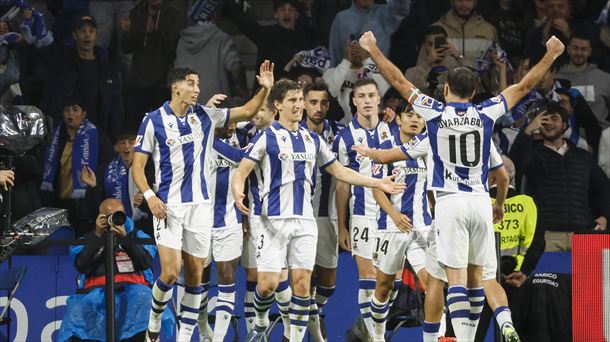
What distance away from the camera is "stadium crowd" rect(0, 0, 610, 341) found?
533 inches

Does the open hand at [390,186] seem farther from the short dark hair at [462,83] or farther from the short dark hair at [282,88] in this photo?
the short dark hair at [282,88]

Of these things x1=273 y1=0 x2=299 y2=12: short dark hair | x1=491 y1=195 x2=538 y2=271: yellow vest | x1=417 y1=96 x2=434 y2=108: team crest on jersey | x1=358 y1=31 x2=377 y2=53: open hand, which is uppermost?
x1=273 y1=0 x2=299 y2=12: short dark hair

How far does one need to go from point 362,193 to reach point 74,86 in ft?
13.0

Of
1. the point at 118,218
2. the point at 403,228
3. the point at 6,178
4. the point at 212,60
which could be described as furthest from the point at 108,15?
the point at 403,228

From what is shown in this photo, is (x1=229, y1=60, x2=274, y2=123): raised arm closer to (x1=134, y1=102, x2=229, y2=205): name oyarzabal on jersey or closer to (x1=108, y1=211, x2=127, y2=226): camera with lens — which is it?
(x1=134, y1=102, x2=229, y2=205): name oyarzabal on jersey

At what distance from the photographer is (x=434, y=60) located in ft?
50.0

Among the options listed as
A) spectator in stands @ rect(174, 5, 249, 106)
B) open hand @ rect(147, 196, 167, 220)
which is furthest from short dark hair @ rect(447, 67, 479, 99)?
spectator in stands @ rect(174, 5, 249, 106)

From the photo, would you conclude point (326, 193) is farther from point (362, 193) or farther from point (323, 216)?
point (362, 193)

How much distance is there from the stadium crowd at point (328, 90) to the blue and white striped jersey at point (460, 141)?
2.10 metres

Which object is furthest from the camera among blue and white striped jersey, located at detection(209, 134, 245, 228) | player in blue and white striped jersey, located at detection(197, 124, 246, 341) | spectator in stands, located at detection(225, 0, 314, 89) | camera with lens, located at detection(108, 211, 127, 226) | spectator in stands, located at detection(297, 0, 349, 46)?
spectator in stands, located at detection(297, 0, 349, 46)

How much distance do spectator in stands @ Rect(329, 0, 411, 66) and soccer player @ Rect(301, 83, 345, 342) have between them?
1847 millimetres

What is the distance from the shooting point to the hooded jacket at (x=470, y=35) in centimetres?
1572

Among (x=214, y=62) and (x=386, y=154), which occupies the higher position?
(x=214, y=62)

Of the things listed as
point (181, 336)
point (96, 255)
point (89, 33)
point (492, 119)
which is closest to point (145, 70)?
point (89, 33)
